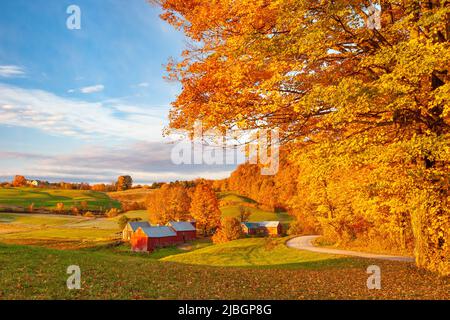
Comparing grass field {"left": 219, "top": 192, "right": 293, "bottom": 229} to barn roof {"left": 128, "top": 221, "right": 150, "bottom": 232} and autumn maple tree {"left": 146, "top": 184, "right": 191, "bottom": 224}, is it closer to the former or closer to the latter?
autumn maple tree {"left": 146, "top": 184, "right": 191, "bottom": 224}

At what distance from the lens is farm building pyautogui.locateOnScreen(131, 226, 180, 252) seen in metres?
62.1

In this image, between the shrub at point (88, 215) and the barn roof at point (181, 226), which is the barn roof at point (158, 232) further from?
the shrub at point (88, 215)

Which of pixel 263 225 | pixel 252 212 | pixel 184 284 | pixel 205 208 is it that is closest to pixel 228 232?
pixel 205 208

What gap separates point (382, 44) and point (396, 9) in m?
2.54

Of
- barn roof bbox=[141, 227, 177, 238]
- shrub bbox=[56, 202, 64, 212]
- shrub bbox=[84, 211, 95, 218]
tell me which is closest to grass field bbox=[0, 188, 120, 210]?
shrub bbox=[56, 202, 64, 212]

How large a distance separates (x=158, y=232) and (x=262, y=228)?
26.6 meters

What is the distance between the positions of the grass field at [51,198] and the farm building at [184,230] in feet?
128

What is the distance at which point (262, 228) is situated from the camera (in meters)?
82.3

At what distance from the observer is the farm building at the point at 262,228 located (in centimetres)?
8056

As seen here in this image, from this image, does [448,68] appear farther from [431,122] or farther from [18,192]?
[18,192]

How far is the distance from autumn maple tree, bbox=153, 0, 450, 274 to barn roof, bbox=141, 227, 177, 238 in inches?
1950

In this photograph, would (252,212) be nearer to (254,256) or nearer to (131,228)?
(131,228)

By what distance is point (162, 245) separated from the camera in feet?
213

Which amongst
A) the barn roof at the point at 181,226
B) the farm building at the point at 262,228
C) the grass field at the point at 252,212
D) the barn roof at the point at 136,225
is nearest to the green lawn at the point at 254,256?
the barn roof at the point at 181,226
